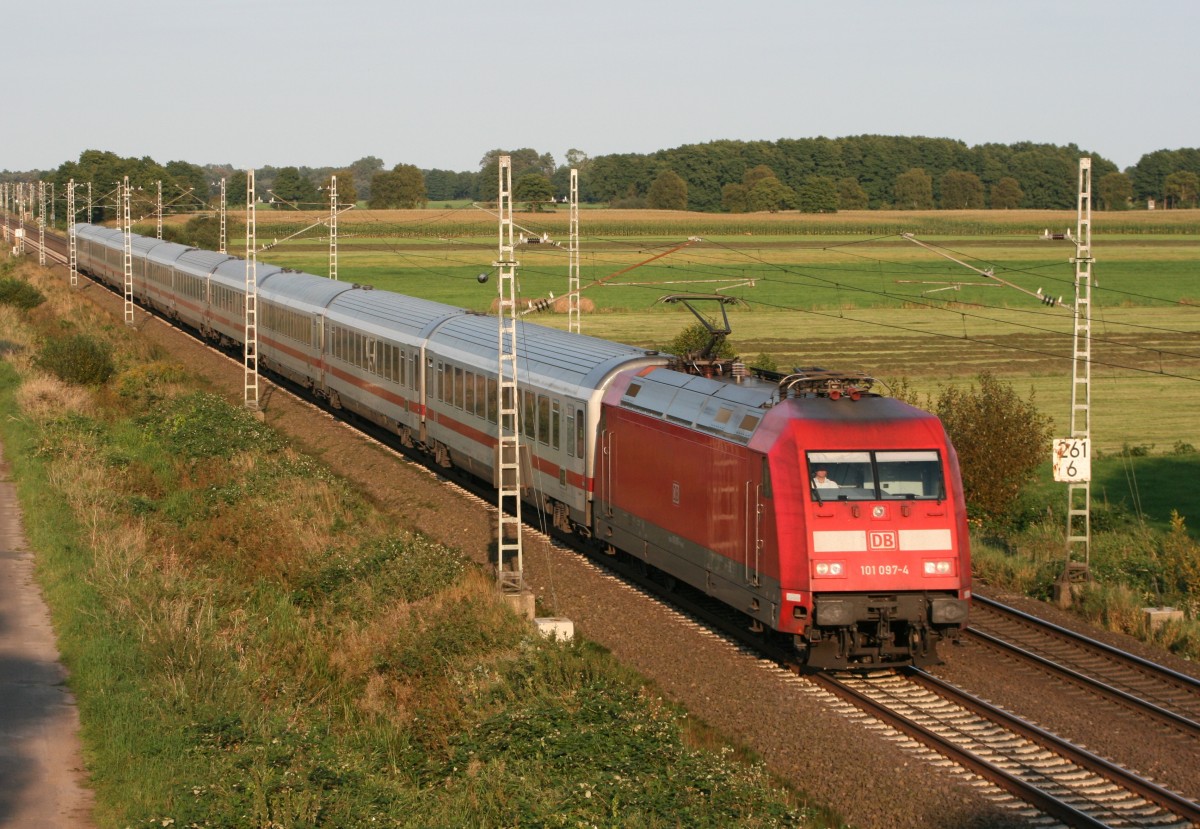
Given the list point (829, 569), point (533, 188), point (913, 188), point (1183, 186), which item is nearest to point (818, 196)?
point (913, 188)

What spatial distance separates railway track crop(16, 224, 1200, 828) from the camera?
12531 mm

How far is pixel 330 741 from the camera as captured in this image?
1428 cm

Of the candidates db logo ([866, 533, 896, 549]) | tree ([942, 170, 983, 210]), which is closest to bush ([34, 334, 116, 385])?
db logo ([866, 533, 896, 549])

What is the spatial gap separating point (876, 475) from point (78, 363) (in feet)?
111

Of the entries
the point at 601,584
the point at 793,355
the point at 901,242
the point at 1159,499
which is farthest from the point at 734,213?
the point at 601,584

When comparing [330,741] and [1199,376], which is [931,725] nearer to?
[330,741]

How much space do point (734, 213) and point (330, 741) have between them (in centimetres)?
16875

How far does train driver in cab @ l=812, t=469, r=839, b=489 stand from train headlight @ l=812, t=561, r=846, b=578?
84 cm

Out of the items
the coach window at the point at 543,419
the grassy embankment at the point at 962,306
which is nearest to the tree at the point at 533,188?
the grassy embankment at the point at 962,306

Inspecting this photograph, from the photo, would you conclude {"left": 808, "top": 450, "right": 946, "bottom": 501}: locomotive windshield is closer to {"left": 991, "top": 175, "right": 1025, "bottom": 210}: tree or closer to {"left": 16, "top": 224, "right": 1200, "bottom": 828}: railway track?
{"left": 16, "top": 224, "right": 1200, "bottom": 828}: railway track

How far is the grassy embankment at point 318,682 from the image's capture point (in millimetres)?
12156

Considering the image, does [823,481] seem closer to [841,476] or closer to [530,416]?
[841,476]

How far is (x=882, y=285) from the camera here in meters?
97.2

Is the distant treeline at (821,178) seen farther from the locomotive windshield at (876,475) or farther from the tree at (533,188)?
the locomotive windshield at (876,475)
